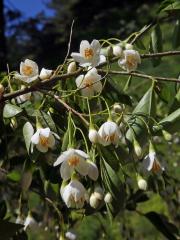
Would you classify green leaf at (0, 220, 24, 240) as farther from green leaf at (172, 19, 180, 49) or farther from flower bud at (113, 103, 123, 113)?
green leaf at (172, 19, 180, 49)

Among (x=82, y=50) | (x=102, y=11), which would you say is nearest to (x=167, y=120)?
(x=82, y=50)

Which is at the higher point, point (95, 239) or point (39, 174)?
point (39, 174)

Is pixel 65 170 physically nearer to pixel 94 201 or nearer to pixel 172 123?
pixel 94 201

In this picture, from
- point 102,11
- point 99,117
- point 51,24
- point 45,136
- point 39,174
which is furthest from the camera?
point 51,24

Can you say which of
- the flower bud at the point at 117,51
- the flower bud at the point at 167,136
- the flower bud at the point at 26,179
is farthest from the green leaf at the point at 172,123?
the flower bud at the point at 26,179

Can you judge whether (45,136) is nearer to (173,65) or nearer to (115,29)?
(173,65)

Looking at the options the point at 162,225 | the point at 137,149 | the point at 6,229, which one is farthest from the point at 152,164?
the point at 162,225
